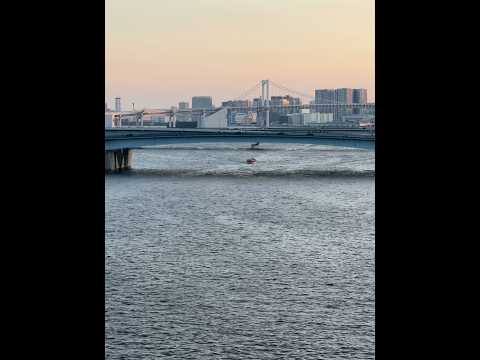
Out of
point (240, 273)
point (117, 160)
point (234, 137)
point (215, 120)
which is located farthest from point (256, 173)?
point (215, 120)

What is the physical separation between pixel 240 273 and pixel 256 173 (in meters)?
18.6

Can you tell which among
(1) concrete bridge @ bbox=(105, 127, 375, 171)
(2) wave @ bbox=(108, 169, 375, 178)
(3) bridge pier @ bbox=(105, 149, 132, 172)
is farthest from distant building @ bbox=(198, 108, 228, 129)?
(1) concrete bridge @ bbox=(105, 127, 375, 171)

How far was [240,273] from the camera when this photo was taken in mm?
12172

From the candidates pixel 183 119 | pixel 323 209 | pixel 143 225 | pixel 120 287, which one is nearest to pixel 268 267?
pixel 120 287

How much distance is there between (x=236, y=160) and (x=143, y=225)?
22.8 metres

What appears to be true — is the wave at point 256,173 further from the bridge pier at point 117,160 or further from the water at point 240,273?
the water at point 240,273

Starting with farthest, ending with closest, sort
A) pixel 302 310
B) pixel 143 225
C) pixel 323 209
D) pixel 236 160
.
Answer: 1. pixel 236 160
2. pixel 323 209
3. pixel 143 225
4. pixel 302 310

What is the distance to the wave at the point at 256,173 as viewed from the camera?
2964cm

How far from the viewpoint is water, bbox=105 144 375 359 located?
8.54 metres

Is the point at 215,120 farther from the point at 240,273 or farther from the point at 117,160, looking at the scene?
the point at 240,273

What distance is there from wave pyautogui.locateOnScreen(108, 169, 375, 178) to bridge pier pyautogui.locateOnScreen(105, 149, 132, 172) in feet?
2.98

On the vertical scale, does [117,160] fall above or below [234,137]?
below

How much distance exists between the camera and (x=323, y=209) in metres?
20.1
